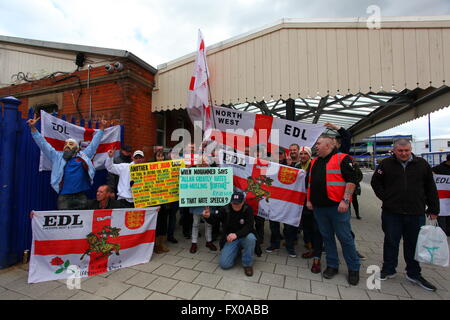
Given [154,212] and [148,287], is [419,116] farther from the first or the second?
[148,287]

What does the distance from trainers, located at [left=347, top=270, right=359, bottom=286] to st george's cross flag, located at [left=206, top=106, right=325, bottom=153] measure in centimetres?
220

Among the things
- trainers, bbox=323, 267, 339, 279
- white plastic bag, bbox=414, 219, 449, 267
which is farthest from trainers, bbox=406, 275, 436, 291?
trainers, bbox=323, 267, 339, 279

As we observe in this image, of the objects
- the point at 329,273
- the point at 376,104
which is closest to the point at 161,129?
the point at 329,273

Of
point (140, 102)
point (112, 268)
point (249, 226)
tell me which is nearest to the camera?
point (112, 268)

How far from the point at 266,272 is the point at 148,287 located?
1676 millimetres

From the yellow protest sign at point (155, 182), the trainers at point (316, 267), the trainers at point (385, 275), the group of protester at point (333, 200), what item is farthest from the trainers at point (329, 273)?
the yellow protest sign at point (155, 182)

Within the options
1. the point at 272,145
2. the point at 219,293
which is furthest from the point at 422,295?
the point at 272,145

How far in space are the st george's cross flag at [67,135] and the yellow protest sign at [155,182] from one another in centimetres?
135

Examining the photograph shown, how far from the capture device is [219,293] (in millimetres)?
2611

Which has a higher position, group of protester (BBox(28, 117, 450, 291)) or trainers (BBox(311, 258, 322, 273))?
group of protester (BBox(28, 117, 450, 291))

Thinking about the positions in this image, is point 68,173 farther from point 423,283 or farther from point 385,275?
point 423,283

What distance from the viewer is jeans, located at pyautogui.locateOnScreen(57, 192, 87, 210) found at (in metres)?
3.27

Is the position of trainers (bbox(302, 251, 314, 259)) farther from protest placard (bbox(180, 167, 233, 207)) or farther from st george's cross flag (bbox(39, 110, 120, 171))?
st george's cross flag (bbox(39, 110, 120, 171))

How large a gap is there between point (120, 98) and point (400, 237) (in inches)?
251
